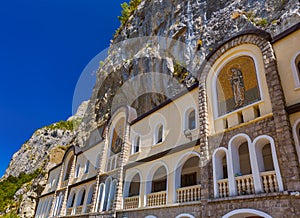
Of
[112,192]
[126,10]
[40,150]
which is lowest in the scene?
[112,192]

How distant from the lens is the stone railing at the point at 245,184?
28.4ft

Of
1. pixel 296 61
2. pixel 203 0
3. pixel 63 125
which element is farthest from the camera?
pixel 63 125

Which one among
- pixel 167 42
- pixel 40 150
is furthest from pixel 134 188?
pixel 40 150

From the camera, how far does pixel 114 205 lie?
15.1m

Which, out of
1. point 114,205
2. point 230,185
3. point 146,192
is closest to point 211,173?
point 230,185

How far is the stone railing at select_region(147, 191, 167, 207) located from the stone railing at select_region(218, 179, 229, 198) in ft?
12.2

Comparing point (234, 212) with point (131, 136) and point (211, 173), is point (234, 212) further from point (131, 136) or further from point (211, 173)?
point (131, 136)

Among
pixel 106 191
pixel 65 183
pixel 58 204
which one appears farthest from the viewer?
pixel 65 183

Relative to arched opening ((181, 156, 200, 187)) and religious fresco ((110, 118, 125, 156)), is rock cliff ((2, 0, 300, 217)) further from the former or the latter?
arched opening ((181, 156, 200, 187))

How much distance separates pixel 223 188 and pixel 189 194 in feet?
7.15

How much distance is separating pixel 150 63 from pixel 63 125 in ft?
151

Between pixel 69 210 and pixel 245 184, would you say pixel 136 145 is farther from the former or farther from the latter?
pixel 69 210

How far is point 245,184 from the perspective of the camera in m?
8.91

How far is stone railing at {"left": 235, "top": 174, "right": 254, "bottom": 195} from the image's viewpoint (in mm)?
8648
